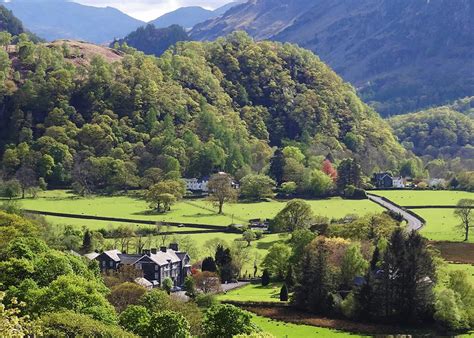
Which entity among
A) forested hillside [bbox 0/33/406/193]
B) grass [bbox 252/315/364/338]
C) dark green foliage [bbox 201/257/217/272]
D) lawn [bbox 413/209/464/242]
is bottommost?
grass [bbox 252/315/364/338]

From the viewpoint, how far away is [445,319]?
62875mm

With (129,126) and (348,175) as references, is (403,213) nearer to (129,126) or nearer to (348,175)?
(348,175)

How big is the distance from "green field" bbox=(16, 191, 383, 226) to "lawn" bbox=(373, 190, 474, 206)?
272 inches

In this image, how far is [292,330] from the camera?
6138 cm

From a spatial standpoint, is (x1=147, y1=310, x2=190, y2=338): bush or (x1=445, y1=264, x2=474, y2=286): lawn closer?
(x1=147, y1=310, x2=190, y2=338): bush

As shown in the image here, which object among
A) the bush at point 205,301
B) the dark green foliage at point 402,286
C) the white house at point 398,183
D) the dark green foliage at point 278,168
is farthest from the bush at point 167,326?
the white house at point 398,183

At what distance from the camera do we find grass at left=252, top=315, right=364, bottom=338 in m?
59.8

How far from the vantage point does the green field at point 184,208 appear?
112312 millimetres

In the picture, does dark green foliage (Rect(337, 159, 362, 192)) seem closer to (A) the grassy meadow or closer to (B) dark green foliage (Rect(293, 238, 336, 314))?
(A) the grassy meadow

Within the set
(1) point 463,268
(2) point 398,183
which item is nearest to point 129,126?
(2) point 398,183

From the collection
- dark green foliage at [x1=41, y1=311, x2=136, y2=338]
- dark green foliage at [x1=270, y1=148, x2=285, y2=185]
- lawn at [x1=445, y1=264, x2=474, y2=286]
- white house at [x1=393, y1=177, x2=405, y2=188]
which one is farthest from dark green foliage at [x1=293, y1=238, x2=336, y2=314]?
white house at [x1=393, y1=177, x2=405, y2=188]

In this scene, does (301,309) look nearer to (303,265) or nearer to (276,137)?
(303,265)

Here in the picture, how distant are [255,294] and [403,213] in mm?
51401

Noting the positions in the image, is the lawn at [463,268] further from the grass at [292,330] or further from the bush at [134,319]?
the bush at [134,319]
